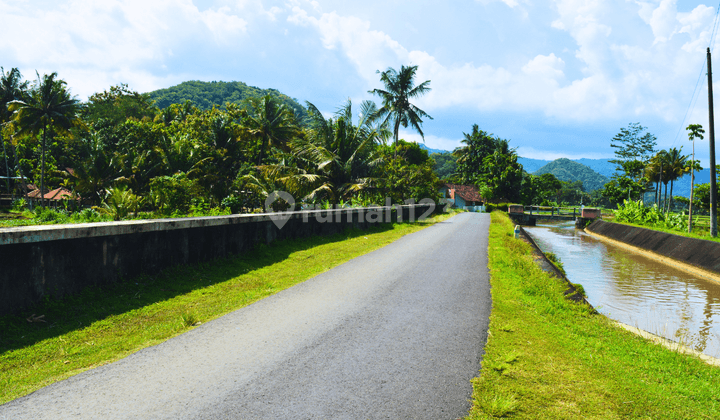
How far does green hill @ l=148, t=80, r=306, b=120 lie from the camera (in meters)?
87.4

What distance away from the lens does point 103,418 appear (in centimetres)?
270

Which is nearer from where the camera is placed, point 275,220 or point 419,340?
point 419,340

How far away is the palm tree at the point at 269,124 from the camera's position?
1371 inches

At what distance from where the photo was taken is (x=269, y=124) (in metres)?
34.9

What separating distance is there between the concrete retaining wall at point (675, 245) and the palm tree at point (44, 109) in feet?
141

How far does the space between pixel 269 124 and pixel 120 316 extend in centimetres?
3180

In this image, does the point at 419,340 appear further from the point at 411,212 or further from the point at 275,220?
the point at 411,212

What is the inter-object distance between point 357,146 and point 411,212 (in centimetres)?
639

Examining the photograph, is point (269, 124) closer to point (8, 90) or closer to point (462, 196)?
point (8, 90)

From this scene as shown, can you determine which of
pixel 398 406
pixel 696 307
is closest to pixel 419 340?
pixel 398 406

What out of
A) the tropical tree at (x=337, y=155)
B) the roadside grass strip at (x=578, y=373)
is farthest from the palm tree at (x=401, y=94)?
the roadside grass strip at (x=578, y=373)

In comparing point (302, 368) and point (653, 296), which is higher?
point (302, 368)

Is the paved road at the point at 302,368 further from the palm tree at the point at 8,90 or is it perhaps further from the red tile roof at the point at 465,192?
the red tile roof at the point at 465,192

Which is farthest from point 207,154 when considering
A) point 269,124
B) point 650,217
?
point 650,217
